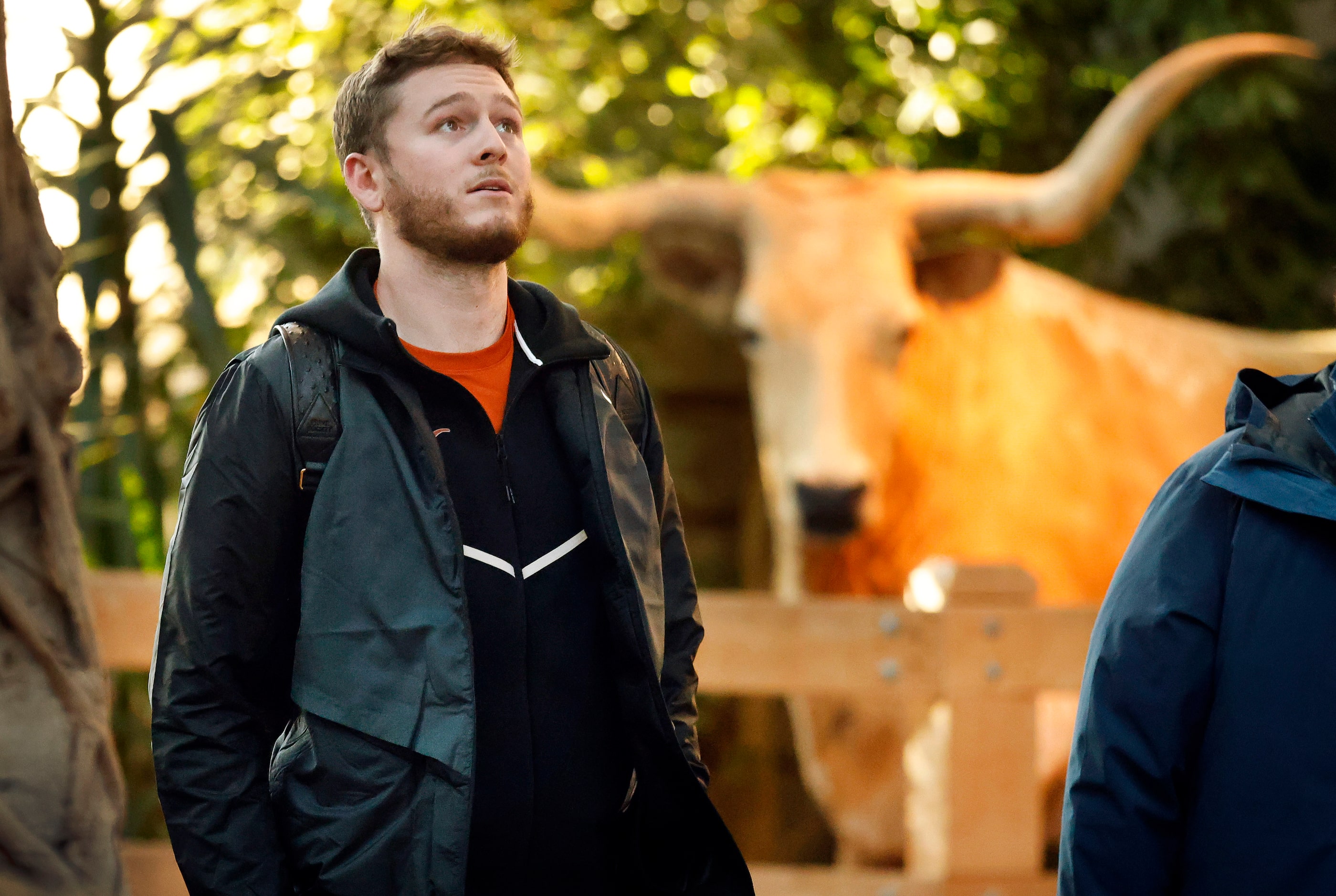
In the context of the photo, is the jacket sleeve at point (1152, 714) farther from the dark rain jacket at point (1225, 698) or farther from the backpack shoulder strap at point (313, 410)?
the backpack shoulder strap at point (313, 410)

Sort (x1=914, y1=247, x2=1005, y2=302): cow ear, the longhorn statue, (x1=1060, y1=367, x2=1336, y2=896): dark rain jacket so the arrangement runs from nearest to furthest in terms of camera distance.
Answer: (x1=1060, y1=367, x2=1336, y2=896): dark rain jacket < the longhorn statue < (x1=914, y1=247, x2=1005, y2=302): cow ear

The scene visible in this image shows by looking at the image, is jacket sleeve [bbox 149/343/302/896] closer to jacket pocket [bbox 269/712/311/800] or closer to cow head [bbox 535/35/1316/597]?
jacket pocket [bbox 269/712/311/800]

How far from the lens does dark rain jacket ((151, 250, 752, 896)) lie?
1.35m

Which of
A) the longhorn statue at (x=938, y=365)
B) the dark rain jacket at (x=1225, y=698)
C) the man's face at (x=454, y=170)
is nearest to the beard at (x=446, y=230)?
the man's face at (x=454, y=170)

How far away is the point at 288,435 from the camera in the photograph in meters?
1.41

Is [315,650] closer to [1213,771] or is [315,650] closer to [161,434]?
[1213,771]

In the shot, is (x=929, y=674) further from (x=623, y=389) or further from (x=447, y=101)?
(x=447, y=101)

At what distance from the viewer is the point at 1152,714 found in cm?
128

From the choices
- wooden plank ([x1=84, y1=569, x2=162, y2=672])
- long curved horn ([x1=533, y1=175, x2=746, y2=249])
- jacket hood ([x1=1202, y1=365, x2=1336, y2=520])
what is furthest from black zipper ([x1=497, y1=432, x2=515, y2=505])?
long curved horn ([x1=533, y1=175, x2=746, y2=249])

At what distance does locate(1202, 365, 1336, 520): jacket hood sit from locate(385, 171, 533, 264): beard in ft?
2.52

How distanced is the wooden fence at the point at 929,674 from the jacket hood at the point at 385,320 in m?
0.96

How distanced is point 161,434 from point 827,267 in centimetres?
188

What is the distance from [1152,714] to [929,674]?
1.19 metres

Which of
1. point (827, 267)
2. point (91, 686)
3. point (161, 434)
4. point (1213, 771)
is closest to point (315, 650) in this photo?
point (91, 686)
